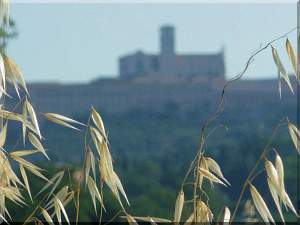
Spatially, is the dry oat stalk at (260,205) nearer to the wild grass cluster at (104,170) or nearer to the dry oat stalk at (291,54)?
the wild grass cluster at (104,170)

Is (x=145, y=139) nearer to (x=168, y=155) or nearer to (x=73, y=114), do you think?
(x=168, y=155)

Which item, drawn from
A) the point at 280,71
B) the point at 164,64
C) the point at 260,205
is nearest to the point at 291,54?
the point at 280,71

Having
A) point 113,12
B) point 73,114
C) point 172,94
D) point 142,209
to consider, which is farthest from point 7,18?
point 113,12

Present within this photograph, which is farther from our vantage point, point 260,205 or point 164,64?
point 164,64

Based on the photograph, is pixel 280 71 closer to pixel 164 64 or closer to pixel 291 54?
pixel 291 54

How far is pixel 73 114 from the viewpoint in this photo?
1000 inches

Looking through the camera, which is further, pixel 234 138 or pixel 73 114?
pixel 234 138

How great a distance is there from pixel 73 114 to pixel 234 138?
707 centimetres

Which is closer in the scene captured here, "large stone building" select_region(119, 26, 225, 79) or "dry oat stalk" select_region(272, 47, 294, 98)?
"dry oat stalk" select_region(272, 47, 294, 98)

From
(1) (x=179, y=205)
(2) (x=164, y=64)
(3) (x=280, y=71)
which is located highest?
(3) (x=280, y=71)

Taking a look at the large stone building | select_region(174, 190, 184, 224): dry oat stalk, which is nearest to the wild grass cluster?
select_region(174, 190, 184, 224): dry oat stalk

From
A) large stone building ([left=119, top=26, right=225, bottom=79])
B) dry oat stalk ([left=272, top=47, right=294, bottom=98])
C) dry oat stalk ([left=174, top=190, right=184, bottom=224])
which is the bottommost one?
large stone building ([left=119, top=26, right=225, bottom=79])

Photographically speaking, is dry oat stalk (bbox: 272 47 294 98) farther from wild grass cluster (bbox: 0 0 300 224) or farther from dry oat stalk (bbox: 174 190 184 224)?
dry oat stalk (bbox: 174 190 184 224)

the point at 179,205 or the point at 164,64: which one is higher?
the point at 179,205
